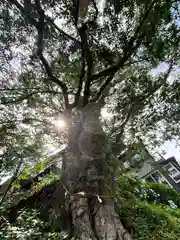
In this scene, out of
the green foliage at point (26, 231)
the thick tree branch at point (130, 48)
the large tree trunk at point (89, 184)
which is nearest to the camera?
the green foliage at point (26, 231)

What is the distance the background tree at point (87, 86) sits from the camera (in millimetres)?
3555

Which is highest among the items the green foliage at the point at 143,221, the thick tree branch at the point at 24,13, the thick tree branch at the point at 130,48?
the thick tree branch at the point at 24,13

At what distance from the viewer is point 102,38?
4.60 metres

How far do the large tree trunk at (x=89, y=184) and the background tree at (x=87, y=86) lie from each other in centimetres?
2

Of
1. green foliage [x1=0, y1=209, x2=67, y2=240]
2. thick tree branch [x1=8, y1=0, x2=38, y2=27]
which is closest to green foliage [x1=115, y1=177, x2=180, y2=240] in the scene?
green foliage [x1=0, y1=209, x2=67, y2=240]

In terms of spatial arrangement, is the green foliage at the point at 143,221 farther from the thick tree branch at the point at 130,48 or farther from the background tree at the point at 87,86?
the thick tree branch at the point at 130,48

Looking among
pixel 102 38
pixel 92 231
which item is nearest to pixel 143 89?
pixel 102 38

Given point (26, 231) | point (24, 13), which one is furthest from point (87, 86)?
point (26, 231)

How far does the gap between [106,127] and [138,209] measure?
107 inches

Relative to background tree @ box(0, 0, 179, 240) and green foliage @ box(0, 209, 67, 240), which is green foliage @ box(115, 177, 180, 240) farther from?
green foliage @ box(0, 209, 67, 240)

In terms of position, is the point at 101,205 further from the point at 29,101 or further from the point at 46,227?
the point at 29,101

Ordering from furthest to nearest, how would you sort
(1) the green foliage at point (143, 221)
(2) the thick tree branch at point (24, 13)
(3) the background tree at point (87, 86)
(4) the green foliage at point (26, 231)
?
(2) the thick tree branch at point (24, 13), (3) the background tree at point (87, 86), (1) the green foliage at point (143, 221), (4) the green foliage at point (26, 231)

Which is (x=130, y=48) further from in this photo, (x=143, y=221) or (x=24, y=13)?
(x=143, y=221)

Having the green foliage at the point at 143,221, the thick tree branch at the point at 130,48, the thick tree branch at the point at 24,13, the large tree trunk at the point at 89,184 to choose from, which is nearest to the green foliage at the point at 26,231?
the large tree trunk at the point at 89,184
